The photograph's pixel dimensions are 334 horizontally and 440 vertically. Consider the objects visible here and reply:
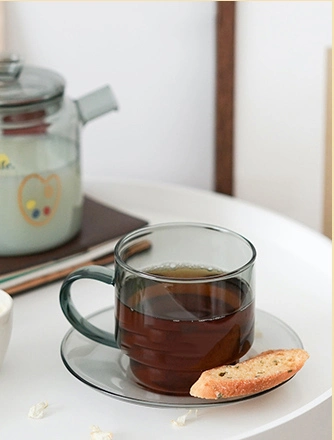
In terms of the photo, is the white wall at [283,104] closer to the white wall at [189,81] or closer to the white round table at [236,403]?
the white wall at [189,81]

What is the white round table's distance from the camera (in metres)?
0.60

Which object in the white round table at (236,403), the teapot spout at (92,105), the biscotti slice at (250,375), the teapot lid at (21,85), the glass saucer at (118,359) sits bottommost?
the white round table at (236,403)

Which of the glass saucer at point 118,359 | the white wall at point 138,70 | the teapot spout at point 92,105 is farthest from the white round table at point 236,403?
the white wall at point 138,70

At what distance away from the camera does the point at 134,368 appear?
641 mm

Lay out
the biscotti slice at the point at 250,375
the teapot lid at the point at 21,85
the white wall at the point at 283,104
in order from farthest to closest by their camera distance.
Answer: the white wall at the point at 283,104, the teapot lid at the point at 21,85, the biscotti slice at the point at 250,375

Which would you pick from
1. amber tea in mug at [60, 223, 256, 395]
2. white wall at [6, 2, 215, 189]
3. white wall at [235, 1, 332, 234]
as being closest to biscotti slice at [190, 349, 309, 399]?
amber tea in mug at [60, 223, 256, 395]

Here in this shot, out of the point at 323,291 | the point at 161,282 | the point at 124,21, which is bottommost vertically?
the point at 323,291

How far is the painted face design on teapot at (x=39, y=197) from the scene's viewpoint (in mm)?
841

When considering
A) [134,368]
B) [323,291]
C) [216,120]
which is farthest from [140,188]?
[134,368]

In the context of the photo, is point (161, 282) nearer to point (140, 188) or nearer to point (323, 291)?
point (323, 291)

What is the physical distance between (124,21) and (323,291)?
569 mm

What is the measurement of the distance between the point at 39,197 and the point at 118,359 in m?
0.24

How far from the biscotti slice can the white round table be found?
23 mm

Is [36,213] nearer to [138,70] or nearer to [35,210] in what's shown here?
[35,210]
